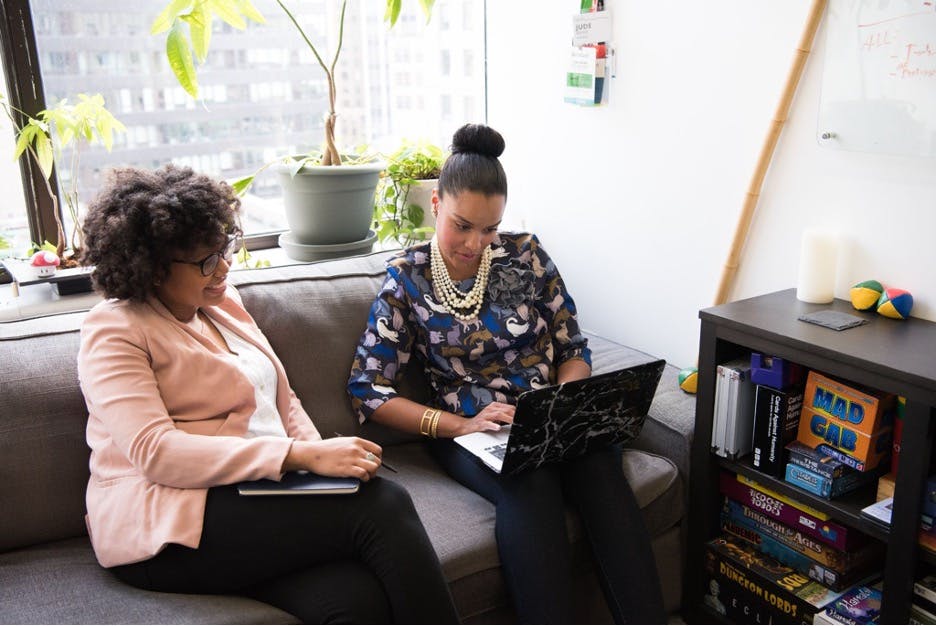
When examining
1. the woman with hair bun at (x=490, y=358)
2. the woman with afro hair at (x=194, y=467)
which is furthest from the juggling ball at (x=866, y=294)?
the woman with afro hair at (x=194, y=467)

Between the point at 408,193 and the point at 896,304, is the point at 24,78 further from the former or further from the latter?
the point at 896,304

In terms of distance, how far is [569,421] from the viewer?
62.7 inches

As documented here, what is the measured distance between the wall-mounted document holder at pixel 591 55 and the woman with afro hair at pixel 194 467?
4.07 ft

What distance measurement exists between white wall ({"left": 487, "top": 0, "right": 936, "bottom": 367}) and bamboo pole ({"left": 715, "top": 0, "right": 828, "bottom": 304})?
0.07 ft

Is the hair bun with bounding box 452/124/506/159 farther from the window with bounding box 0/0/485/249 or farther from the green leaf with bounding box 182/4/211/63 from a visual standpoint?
the window with bounding box 0/0/485/249

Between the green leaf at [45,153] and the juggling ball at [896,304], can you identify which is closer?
the juggling ball at [896,304]

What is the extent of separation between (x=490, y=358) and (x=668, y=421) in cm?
44

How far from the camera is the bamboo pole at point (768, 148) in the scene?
179 cm

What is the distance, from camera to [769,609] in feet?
5.85

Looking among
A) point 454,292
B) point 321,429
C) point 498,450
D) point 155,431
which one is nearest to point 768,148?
point 454,292

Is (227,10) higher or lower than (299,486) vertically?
higher

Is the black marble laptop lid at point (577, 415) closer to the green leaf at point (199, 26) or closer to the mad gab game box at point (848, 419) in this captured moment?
the mad gab game box at point (848, 419)

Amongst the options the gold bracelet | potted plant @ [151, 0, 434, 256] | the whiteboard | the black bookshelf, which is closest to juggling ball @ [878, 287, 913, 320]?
the black bookshelf

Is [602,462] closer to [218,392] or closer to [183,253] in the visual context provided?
[218,392]
